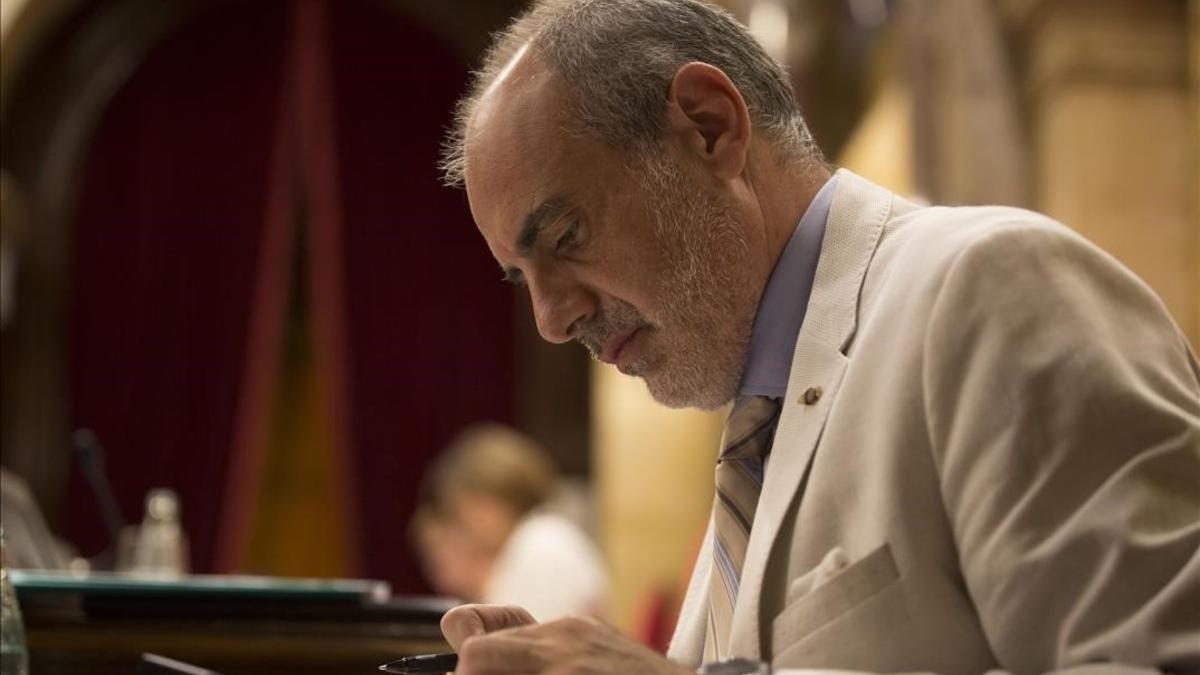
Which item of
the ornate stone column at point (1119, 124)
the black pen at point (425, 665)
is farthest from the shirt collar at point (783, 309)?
the ornate stone column at point (1119, 124)

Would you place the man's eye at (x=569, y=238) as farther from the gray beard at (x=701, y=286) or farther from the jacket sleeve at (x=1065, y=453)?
the jacket sleeve at (x=1065, y=453)

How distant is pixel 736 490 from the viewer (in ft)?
5.02

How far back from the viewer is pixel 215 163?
845 centimetres

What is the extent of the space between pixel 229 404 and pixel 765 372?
705 cm

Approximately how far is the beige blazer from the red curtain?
689 cm

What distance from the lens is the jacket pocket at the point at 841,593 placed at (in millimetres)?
1261

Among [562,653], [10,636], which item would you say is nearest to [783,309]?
[562,653]

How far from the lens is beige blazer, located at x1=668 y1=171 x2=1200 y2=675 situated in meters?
1.14

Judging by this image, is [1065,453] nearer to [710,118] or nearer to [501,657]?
[501,657]

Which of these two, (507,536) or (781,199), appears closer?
(781,199)

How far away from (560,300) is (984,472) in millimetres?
511

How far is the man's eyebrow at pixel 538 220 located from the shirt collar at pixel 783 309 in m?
0.21

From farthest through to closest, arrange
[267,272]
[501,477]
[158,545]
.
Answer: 1. [267,272]
2. [501,477]
3. [158,545]

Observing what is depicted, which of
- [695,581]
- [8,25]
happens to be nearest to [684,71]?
[695,581]
